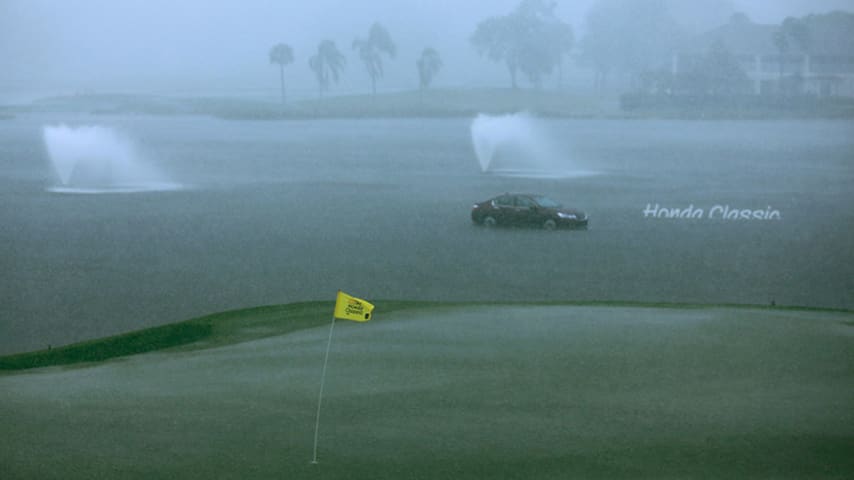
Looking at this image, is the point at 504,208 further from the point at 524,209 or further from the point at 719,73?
the point at 719,73

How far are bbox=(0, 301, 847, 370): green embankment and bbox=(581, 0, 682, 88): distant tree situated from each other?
23.1m

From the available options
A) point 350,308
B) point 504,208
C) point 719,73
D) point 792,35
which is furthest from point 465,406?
point 719,73

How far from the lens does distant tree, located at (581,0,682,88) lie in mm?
37156

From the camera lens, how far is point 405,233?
992 inches

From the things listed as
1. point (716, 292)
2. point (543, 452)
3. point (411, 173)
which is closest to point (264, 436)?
point (543, 452)

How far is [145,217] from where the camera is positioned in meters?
28.8

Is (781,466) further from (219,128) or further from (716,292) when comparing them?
(219,128)

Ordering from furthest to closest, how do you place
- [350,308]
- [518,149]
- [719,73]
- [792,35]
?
[518,149], [719,73], [792,35], [350,308]

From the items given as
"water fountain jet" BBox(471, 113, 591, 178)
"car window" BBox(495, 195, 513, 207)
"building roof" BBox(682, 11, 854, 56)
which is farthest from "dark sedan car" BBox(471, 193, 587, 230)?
"water fountain jet" BBox(471, 113, 591, 178)

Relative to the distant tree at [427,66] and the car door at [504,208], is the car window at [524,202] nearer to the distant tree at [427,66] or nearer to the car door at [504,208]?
the car door at [504,208]

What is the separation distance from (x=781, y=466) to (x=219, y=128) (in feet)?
199

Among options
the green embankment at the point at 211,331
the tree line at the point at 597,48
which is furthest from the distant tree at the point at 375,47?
the green embankment at the point at 211,331

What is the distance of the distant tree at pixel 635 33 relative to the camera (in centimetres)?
3716

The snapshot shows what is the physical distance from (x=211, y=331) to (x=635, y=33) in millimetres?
26492
